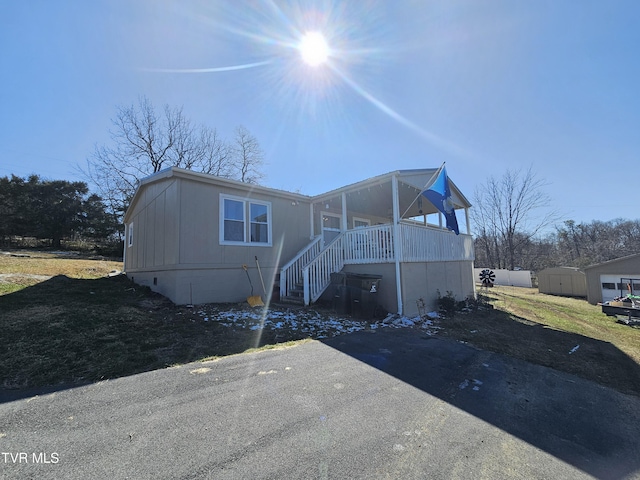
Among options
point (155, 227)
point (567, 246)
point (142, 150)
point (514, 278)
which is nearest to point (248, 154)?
point (142, 150)

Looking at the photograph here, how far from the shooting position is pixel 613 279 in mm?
17000

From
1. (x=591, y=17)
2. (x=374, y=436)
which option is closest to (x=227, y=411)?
(x=374, y=436)

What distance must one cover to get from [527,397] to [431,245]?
251 inches

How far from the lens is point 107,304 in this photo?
22.1 feet

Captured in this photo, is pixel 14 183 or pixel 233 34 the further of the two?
pixel 14 183

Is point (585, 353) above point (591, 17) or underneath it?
underneath

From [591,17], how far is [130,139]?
89.5 feet

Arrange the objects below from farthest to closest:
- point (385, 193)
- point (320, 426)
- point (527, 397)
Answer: point (385, 193)
point (527, 397)
point (320, 426)

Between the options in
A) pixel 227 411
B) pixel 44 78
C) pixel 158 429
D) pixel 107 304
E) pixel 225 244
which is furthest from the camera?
pixel 44 78

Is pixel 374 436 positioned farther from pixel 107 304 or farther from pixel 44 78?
pixel 44 78

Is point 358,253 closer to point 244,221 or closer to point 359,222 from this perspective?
point 244,221

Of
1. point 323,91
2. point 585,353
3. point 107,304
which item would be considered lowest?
point 585,353

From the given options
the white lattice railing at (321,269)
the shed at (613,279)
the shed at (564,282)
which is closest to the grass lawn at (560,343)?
the white lattice railing at (321,269)

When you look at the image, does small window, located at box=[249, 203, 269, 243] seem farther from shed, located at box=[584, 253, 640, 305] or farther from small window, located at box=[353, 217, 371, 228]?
shed, located at box=[584, 253, 640, 305]
